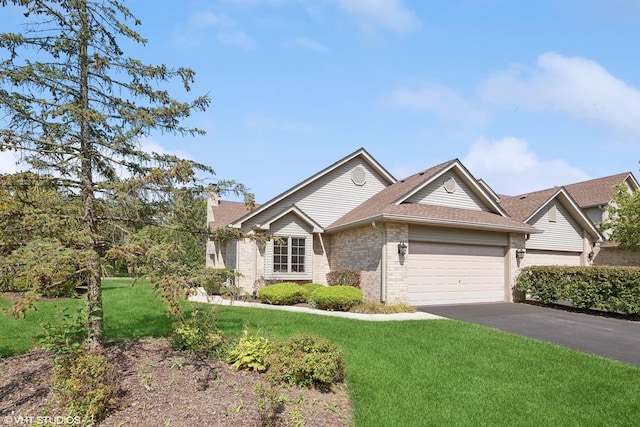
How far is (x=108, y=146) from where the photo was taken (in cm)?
575

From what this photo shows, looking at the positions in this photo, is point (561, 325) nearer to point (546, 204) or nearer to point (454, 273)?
point (454, 273)

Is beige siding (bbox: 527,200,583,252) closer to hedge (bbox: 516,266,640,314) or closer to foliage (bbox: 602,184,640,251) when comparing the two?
foliage (bbox: 602,184,640,251)

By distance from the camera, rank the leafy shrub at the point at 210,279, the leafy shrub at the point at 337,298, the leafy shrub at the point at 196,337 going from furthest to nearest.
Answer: the leafy shrub at the point at 337,298 < the leafy shrub at the point at 196,337 < the leafy shrub at the point at 210,279

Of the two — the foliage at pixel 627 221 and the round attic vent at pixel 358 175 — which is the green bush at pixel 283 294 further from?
the foliage at pixel 627 221

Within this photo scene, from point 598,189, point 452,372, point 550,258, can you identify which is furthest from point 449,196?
point 598,189

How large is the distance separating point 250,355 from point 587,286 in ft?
40.2

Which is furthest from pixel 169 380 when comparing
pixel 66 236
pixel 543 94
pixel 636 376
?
pixel 543 94

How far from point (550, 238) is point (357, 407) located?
659 inches

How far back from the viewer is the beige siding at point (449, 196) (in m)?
15.0

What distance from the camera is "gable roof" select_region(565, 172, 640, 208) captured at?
2332cm

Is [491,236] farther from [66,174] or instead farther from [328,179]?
[66,174]

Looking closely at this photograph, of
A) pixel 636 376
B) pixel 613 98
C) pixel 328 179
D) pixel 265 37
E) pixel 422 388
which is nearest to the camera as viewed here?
pixel 422 388

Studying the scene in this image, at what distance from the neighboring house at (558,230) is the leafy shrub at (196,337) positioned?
15.5 meters

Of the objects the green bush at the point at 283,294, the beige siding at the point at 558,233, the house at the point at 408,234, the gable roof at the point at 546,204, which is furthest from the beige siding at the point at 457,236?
the green bush at the point at 283,294
